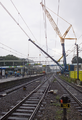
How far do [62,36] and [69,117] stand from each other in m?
50.1

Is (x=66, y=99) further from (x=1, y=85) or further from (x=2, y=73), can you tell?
(x=2, y=73)

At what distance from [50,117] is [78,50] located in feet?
60.3

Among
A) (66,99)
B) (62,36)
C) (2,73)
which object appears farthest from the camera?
(62,36)

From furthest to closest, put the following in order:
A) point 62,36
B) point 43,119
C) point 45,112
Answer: point 62,36
point 45,112
point 43,119

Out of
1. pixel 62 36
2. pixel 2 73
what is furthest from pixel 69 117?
pixel 62 36

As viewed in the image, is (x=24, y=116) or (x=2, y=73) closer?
(x=24, y=116)

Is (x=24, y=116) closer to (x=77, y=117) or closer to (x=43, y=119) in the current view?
(x=43, y=119)

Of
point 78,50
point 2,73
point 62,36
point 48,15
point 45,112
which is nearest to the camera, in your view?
point 45,112

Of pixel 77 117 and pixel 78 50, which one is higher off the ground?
pixel 78 50

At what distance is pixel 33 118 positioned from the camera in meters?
5.89

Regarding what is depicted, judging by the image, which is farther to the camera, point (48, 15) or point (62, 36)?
point (62, 36)

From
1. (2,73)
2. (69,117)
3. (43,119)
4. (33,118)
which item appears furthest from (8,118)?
(2,73)

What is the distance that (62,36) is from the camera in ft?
177

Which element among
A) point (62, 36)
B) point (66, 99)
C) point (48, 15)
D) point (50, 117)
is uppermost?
point (48, 15)
